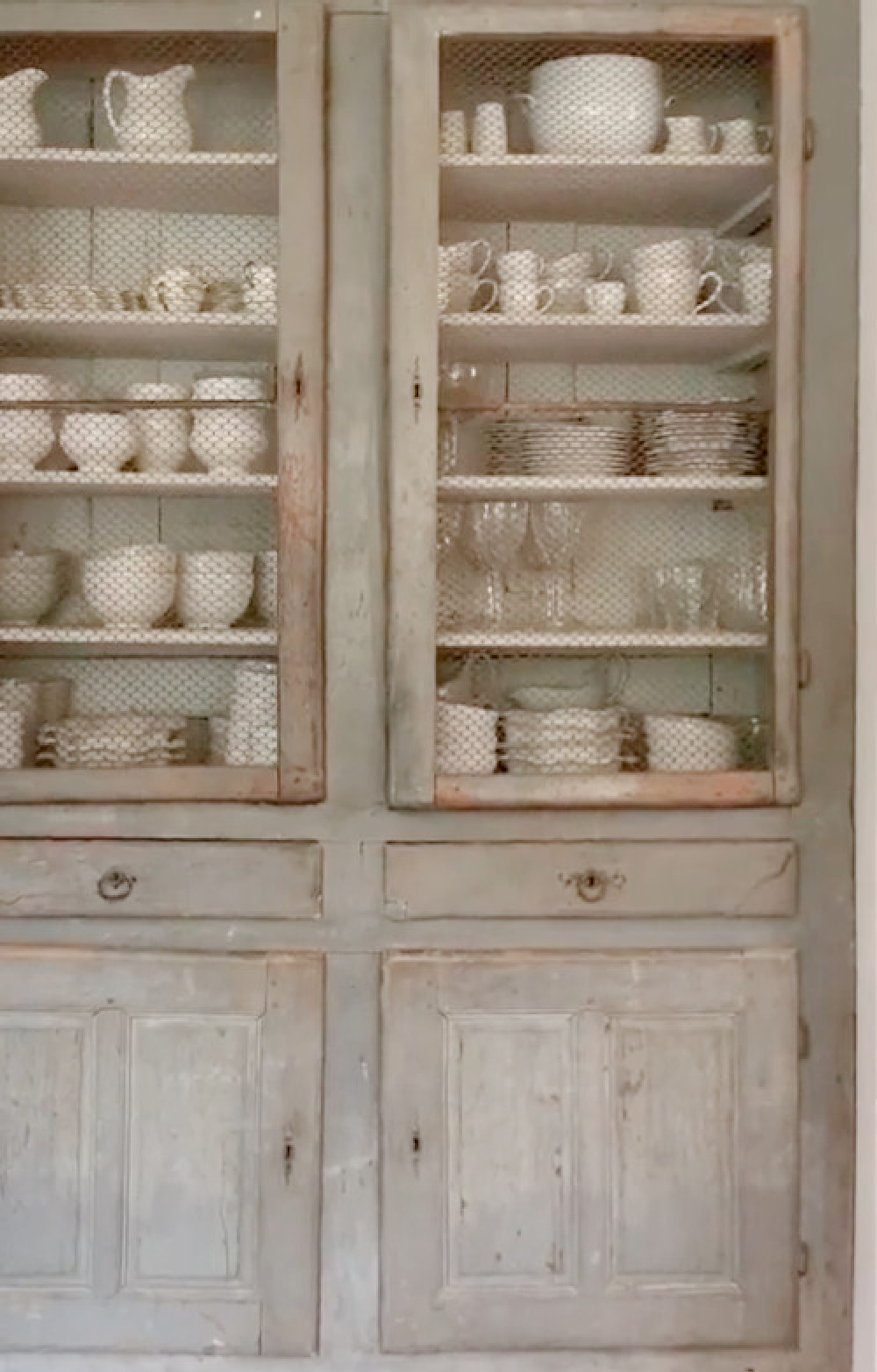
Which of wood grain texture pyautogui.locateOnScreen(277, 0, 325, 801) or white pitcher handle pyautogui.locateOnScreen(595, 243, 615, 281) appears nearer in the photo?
wood grain texture pyautogui.locateOnScreen(277, 0, 325, 801)

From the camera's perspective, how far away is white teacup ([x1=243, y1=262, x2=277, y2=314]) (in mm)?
1577

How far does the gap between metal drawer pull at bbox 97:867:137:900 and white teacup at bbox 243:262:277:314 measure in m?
0.73

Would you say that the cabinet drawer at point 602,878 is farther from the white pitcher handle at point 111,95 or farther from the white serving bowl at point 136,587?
the white pitcher handle at point 111,95

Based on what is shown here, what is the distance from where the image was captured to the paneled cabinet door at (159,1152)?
1569 mm

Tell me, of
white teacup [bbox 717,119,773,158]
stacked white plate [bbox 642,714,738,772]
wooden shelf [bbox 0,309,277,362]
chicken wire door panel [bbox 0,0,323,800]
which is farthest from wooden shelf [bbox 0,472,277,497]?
white teacup [bbox 717,119,773,158]

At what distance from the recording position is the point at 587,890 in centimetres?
159

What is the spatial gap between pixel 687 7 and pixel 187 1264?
169 centimetres

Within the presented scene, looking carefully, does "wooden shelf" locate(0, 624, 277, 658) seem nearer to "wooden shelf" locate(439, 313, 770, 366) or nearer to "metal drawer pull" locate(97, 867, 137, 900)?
"metal drawer pull" locate(97, 867, 137, 900)

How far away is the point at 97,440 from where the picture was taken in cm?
161

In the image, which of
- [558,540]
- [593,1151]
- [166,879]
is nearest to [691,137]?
[558,540]

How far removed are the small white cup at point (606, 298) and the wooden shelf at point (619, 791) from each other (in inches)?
23.6

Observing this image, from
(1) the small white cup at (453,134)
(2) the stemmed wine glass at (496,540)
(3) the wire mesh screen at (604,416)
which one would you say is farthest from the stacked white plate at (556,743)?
(1) the small white cup at (453,134)

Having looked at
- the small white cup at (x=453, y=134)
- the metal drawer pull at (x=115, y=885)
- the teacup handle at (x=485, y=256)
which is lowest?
the metal drawer pull at (x=115, y=885)

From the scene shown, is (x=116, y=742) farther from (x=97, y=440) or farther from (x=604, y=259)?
(x=604, y=259)
